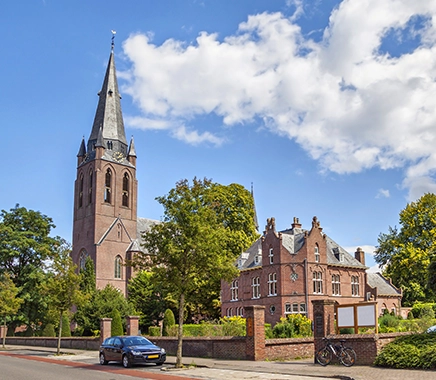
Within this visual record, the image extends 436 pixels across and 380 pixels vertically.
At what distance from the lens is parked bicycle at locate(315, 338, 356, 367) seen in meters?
18.8

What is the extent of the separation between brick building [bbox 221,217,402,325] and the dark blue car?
2463 cm

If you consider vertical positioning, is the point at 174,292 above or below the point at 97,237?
below

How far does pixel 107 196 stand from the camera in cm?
7469

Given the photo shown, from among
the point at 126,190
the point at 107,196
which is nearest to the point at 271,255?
the point at 107,196

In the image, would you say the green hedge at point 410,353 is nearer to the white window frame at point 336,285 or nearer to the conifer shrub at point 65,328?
the white window frame at point 336,285

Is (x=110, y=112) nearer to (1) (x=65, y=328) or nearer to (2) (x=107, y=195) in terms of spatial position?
(2) (x=107, y=195)

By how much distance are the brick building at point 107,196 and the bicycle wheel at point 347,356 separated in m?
53.5

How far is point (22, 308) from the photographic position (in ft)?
181

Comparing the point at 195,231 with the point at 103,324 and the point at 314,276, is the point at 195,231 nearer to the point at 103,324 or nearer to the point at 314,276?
the point at 103,324

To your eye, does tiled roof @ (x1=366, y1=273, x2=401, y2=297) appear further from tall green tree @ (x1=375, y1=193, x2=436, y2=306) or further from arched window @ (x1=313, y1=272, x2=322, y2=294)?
arched window @ (x1=313, y1=272, x2=322, y2=294)

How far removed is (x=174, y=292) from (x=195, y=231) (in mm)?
3012

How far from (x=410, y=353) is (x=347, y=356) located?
2.33 m

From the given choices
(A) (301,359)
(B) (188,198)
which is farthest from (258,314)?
(B) (188,198)

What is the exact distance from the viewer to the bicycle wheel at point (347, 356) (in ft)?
61.5
